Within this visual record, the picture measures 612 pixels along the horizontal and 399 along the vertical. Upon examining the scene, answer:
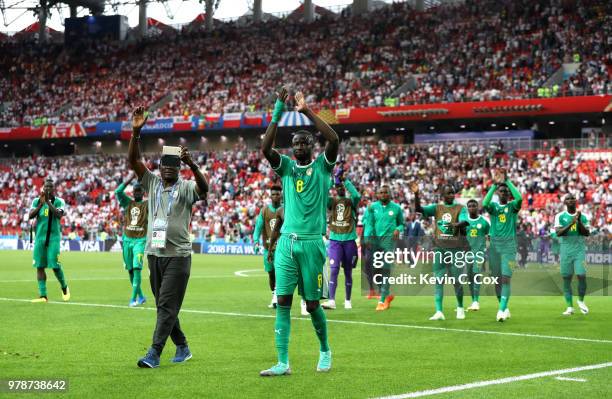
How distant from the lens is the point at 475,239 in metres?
15.4

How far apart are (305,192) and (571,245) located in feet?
28.1

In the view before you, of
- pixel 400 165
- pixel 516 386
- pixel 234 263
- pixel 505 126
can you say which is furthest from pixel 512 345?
pixel 505 126

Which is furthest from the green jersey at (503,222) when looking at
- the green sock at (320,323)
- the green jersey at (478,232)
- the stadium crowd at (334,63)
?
the stadium crowd at (334,63)

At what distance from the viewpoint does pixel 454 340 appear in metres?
11.4

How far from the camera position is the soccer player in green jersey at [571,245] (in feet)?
50.0

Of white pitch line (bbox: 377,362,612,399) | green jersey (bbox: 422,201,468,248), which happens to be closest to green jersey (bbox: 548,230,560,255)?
green jersey (bbox: 422,201,468,248)

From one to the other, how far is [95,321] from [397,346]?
5231 millimetres

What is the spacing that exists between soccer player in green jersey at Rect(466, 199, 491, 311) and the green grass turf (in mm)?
572

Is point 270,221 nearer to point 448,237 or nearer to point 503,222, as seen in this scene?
point 448,237

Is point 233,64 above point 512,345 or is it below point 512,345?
above

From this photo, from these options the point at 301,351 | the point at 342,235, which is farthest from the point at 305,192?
the point at 342,235

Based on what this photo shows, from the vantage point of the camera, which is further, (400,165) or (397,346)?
(400,165)

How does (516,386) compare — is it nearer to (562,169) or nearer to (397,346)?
(397,346)

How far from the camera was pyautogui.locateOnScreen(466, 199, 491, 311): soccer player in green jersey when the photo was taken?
15.2 meters
